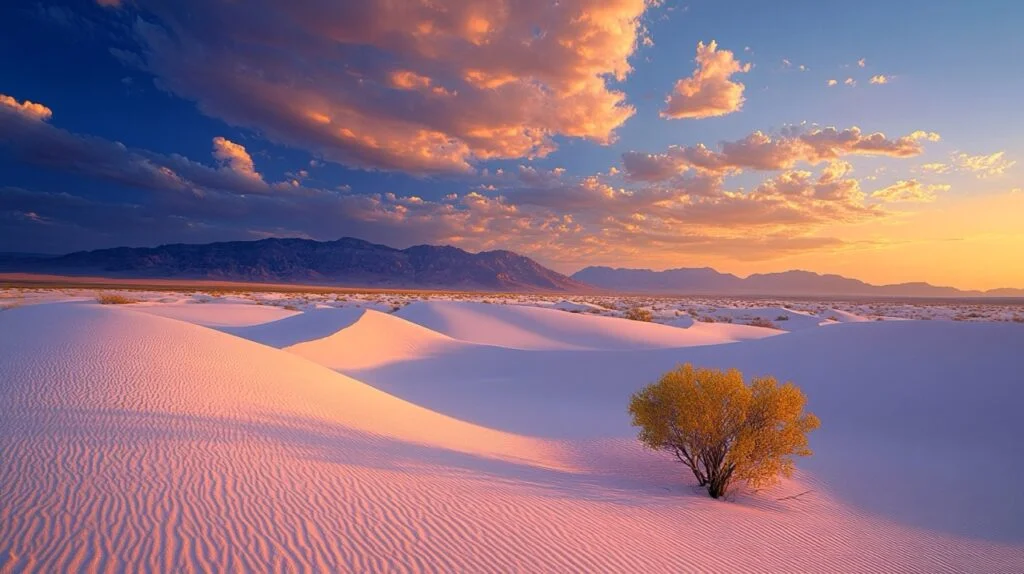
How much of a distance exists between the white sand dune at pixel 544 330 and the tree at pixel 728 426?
17345mm

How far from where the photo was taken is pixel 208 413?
284 inches

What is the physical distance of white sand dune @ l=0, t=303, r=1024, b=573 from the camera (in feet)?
13.6

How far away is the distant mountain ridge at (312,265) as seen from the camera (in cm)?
14350

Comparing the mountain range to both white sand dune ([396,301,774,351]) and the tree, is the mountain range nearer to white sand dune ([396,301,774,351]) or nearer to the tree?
white sand dune ([396,301,774,351])

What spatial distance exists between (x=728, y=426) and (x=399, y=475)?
5.17 m

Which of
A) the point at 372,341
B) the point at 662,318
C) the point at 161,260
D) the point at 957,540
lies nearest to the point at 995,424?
the point at 957,540

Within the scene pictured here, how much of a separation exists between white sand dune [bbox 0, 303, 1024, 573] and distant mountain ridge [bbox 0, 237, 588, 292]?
137478mm

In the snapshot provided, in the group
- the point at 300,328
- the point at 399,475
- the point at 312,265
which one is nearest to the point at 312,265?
the point at 312,265

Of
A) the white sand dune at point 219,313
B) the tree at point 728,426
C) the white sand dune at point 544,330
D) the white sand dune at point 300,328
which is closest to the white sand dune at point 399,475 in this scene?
the tree at point 728,426

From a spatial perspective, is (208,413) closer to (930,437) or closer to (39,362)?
(39,362)

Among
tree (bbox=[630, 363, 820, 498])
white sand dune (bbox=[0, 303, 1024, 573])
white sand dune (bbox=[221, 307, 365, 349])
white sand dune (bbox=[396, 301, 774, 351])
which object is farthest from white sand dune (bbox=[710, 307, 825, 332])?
tree (bbox=[630, 363, 820, 498])

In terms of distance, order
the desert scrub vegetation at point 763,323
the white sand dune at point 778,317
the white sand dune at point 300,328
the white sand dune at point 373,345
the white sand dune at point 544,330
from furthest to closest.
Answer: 1. the white sand dune at point 778,317
2. the desert scrub vegetation at point 763,323
3. the white sand dune at point 544,330
4. the white sand dune at point 300,328
5. the white sand dune at point 373,345

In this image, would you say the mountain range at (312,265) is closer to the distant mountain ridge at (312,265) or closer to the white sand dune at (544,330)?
the distant mountain ridge at (312,265)

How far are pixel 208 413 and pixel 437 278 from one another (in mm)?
151767
